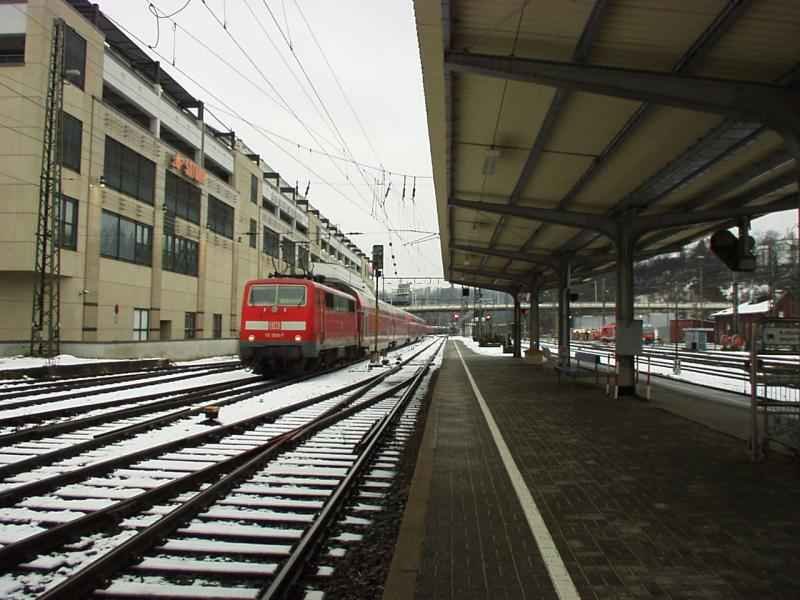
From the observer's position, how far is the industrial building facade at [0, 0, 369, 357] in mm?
24078

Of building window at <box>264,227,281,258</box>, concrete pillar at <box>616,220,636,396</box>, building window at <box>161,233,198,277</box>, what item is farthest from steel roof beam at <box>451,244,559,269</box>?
building window at <box>264,227,281,258</box>

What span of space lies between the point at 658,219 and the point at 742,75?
5.89 meters

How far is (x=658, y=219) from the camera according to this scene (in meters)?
12.7

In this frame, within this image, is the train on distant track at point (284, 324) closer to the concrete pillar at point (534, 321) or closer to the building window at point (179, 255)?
the concrete pillar at point (534, 321)

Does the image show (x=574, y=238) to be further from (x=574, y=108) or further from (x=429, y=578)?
(x=429, y=578)

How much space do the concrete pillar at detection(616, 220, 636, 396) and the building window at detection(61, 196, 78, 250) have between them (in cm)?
2217

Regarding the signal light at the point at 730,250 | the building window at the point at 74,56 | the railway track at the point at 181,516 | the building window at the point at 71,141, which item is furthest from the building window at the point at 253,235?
the signal light at the point at 730,250

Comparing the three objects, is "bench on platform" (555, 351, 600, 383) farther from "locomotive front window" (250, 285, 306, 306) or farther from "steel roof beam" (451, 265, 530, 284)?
"steel roof beam" (451, 265, 530, 284)

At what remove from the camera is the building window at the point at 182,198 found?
111 ft

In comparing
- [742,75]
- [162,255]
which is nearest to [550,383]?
[742,75]

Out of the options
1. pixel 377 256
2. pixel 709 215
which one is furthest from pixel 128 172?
pixel 709 215

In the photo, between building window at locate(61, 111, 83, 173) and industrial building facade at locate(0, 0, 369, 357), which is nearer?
industrial building facade at locate(0, 0, 369, 357)

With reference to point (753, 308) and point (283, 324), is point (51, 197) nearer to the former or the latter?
point (283, 324)

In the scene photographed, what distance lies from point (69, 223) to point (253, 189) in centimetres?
2233
